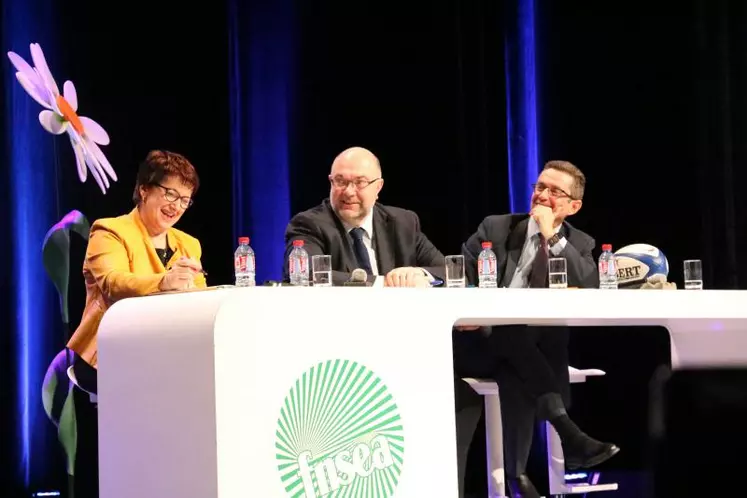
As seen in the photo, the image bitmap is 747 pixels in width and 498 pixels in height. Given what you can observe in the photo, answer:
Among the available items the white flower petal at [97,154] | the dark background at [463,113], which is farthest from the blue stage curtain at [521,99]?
the white flower petal at [97,154]

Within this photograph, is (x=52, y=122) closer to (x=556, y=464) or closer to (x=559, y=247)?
(x=559, y=247)

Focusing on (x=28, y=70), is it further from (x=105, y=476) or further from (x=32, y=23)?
(x=105, y=476)

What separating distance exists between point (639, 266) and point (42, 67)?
256cm

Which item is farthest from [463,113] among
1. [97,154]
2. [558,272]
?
[558,272]

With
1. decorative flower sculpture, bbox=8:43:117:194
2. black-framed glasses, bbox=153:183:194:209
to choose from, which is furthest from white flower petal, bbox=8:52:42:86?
black-framed glasses, bbox=153:183:194:209

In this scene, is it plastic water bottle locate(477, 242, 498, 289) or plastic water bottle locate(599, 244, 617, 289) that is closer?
plastic water bottle locate(599, 244, 617, 289)

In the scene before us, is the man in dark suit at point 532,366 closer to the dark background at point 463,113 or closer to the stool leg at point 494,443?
the stool leg at point 494,443

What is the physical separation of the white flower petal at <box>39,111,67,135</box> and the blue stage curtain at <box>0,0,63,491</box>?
14cm

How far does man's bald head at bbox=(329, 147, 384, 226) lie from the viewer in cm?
381

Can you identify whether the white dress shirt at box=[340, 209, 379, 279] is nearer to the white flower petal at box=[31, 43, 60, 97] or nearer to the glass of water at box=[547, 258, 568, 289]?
the glass of water at box=[547, 258, 568, 289]

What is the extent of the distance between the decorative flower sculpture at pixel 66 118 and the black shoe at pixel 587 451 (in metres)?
2.37

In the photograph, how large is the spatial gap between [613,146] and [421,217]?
1.03m

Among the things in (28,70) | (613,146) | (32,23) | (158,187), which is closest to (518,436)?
(158,187)

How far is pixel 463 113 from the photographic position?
5.18 m
